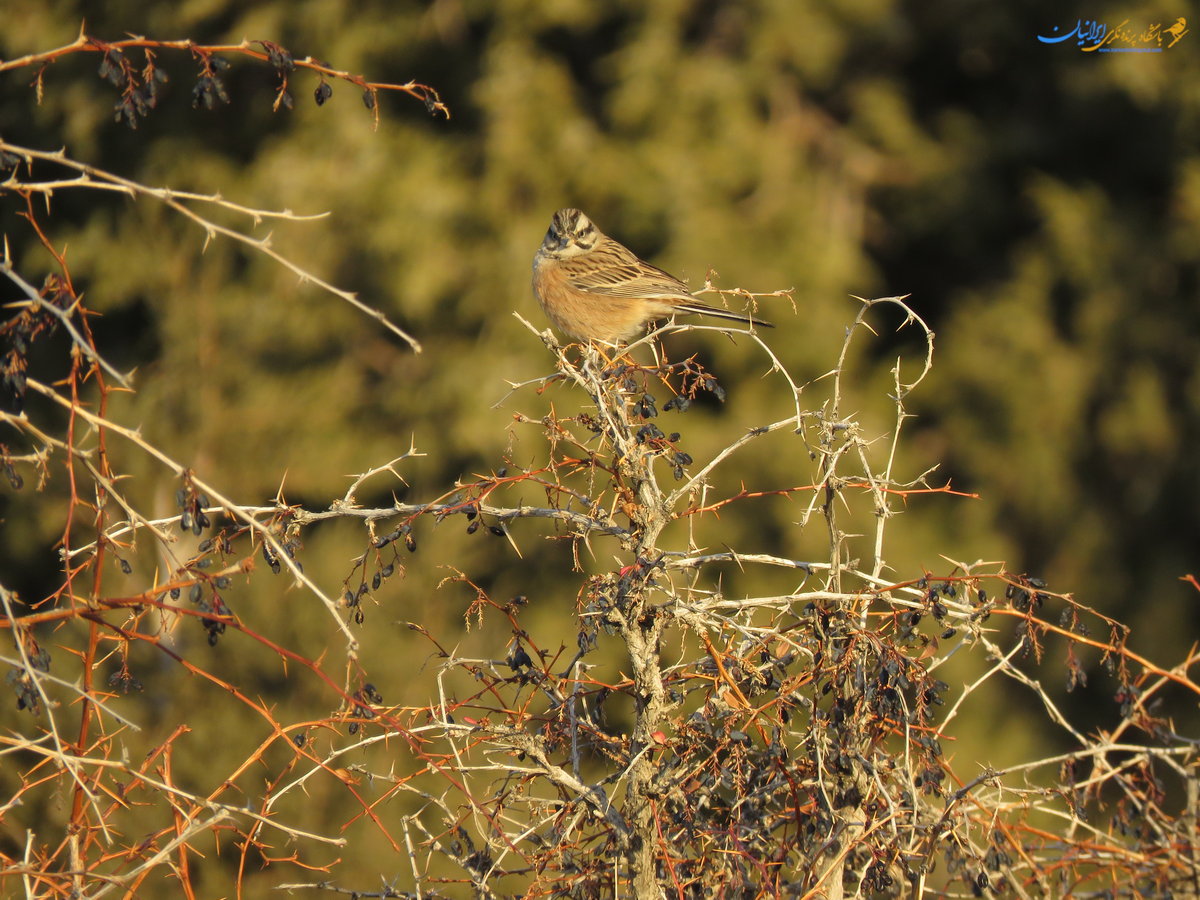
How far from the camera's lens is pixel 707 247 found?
7.53 m

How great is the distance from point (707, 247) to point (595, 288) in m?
2.29

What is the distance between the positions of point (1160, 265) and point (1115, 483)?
1.40m

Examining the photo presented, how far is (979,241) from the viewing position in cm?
885

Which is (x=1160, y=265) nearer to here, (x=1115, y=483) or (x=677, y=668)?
(x=1115, y=483)

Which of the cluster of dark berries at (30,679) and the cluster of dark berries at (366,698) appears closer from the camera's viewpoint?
the cluster of dark berries at (30,679)

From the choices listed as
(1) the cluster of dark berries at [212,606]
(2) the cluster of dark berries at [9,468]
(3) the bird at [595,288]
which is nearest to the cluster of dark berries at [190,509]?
(1) the cluster of dark berries at [212,606]

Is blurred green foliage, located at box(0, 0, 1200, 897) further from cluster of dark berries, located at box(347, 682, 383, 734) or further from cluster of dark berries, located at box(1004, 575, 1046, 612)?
cluster of dark berries, located at box(1004, 575, 1046, 612)

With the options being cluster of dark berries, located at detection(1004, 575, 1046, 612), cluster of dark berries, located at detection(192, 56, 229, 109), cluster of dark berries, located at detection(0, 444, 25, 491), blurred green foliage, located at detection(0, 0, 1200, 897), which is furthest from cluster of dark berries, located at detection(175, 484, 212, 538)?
blurred green foliage, located at detection(0, 0, 1200, 897)
